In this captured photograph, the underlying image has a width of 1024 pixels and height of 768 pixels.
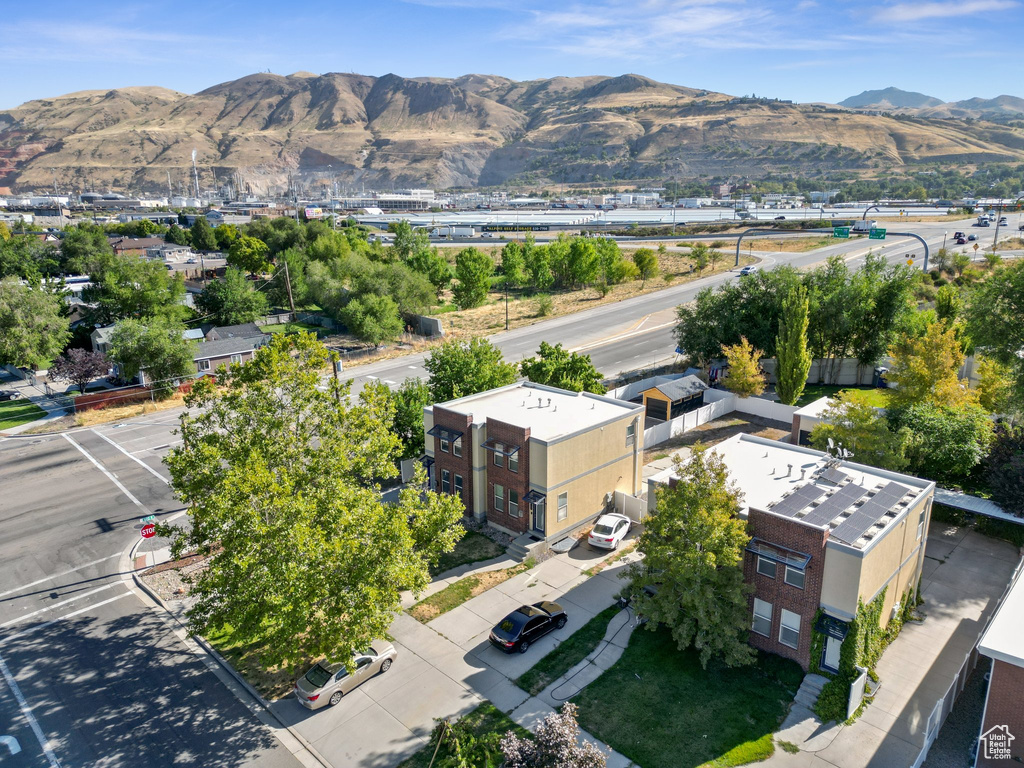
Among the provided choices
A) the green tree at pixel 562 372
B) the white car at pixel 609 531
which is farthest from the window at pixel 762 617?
the green tree at pixel 562 372

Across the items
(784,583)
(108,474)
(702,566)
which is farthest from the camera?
(108,474)

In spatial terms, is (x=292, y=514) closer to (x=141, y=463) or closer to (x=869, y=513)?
(x=869, y=513)

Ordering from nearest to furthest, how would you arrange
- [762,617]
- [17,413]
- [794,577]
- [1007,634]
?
[1007,634] < [794,577] < [762,617] < [17,413]

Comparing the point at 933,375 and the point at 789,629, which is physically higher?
the point at 933,375

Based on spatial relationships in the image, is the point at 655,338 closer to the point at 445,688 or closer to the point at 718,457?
the point at 718,457

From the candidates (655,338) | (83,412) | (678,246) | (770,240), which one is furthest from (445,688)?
(770,240)

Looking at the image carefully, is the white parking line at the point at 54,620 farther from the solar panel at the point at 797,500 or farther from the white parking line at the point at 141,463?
the solar panel at the point at 797,500

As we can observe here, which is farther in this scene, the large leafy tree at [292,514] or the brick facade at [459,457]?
the brick facade at [459,457]

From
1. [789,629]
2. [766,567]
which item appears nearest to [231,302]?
[766,567]
